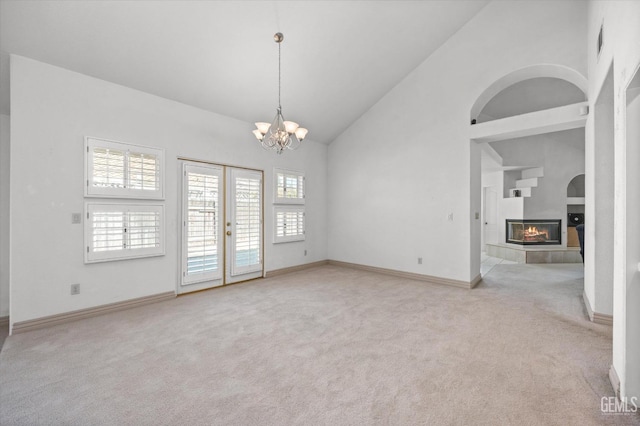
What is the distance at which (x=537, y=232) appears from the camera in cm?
781

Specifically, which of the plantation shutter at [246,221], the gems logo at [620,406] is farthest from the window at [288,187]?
the gems logo at [620,406]

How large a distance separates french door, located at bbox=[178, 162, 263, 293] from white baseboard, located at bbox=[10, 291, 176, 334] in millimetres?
420

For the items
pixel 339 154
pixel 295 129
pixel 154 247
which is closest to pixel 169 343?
pixel 154 247

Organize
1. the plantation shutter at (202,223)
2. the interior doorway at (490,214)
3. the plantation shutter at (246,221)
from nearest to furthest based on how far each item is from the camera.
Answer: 1. the plantation shutter at (202,223)
2. the plantation shutter at (246,221)
3. the interior doorway at (490,214)

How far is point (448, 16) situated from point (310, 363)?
5.37 meters

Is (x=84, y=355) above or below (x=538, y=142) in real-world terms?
below

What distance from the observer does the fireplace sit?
7668 mm

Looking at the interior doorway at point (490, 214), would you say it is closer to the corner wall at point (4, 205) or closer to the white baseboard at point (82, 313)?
the white baseboard at point (82, 313)

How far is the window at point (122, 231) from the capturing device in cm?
360

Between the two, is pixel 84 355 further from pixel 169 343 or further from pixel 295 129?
pixel 295 129

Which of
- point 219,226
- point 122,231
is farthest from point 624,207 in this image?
point 122,231

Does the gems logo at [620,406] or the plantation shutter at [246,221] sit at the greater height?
the plantation shutter at [246,221]

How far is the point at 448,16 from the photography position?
4.59m

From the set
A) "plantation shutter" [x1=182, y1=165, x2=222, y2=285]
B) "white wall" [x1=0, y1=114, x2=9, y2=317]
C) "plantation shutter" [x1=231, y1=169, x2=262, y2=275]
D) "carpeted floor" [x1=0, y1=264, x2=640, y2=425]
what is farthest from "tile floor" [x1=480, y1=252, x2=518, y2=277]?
"white wall" [x1=0, y1=114, x2=9, y2=317]
